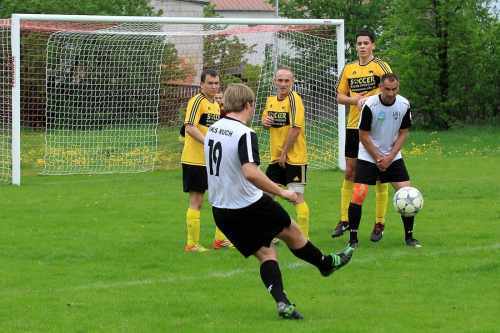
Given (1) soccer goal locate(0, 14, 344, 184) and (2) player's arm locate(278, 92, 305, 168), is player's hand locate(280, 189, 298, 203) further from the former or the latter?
(1) soccer goal locate(0, 14, 344, 184)

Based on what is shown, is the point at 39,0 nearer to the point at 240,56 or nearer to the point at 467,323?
the point at 240,56

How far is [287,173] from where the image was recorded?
1155cm

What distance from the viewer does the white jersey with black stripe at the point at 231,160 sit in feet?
25.3

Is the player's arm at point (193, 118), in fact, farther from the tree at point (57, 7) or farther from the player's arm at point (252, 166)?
the tree at point (57, 7)

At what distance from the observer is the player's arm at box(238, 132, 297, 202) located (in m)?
7.58

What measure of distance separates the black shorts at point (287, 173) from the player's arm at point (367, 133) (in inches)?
33.9

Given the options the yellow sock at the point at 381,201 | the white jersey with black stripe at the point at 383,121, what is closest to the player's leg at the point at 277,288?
the white jersey with black stripe at the point at 383,121

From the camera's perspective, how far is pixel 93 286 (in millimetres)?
9289

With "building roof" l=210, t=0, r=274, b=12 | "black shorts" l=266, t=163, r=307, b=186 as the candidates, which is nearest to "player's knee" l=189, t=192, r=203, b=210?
"black shorts" l=266, t=163, r=307, b=186

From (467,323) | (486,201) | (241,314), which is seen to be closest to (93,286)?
(241,314)

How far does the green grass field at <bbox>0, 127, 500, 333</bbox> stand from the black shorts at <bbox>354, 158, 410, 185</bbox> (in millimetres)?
733

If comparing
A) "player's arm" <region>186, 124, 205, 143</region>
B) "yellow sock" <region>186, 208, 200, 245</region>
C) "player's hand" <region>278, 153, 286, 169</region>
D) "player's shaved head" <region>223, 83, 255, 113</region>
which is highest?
"player's shaved head" <region>223, 83, 255, 113</region>

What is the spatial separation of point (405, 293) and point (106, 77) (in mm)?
13729

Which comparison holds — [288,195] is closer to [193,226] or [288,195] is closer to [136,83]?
[193,226]
